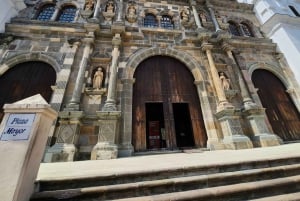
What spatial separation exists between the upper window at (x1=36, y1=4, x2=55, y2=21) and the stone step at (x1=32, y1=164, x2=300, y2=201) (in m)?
9.45

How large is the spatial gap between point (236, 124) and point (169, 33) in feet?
19.0

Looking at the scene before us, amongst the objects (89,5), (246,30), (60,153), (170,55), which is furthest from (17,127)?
(246,30)

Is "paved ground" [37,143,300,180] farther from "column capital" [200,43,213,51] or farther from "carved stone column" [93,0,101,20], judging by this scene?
"carved stone column" [93,0,101,20]

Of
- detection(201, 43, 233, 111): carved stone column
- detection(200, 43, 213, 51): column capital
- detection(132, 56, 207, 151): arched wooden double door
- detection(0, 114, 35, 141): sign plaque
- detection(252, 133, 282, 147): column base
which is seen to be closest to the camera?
detection(0, 114, 35, 141): sign plaque

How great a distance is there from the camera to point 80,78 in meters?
6.30

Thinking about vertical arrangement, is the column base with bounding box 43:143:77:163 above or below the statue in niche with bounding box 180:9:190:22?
below

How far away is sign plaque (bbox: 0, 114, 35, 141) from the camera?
1990 mm

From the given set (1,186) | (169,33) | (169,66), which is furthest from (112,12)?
(1,186)

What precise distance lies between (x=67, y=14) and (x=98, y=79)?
5123 millimetres

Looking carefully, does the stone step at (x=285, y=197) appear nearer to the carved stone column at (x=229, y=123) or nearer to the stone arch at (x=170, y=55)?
the carved stone column at (x=229, y=123)

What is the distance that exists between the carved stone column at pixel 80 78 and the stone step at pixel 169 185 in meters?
3.97

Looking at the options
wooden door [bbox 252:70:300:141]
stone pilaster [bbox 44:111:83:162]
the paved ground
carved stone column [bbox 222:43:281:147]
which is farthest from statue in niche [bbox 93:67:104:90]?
wooden door [bbox 252:70:300:141]

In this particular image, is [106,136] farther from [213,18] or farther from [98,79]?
[213,18]

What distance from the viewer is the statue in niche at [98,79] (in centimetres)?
642
